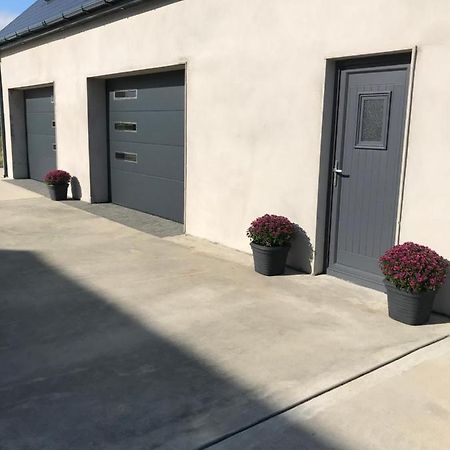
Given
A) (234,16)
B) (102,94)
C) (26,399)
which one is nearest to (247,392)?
(26,399)

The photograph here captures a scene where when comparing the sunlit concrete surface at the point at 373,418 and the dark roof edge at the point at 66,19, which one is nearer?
the sunlit concrete surface at the point at 373,418

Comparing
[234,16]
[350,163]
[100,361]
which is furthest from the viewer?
[234,16]

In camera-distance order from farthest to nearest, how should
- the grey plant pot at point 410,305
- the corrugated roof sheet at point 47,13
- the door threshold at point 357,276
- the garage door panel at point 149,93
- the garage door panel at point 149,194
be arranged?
1. the corrugated roof sheet at point 47,13
2. the garage door panel at point 149,194
3. the garage door panel at point 149,93
4. the door threshold at point 357,276
5. the grey plant pot at point 410,305

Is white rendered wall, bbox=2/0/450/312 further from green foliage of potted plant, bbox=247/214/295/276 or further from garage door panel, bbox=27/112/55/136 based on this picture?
garage door panel, bbox=27/112/55/136

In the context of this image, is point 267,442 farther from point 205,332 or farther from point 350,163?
point 350,163

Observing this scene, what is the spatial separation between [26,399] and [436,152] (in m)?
3.68

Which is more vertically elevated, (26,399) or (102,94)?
(102,94)

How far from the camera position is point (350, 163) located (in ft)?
17.5

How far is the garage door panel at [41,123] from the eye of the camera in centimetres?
1244

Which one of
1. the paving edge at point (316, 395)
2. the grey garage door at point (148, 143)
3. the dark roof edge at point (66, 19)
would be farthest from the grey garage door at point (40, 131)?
the paving edge at point (316, 395)

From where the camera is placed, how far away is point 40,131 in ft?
43.2

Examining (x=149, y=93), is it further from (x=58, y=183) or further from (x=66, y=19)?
(x=58, y=183)

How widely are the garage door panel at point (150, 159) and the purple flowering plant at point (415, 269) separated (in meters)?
4.61

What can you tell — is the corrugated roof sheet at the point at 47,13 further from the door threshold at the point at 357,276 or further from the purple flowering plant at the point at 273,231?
the door threshold at the point at 357,276
